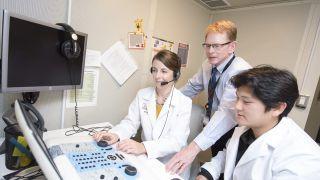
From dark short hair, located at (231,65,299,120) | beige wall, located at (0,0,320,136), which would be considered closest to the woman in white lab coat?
dark short hair, located at (231,65,299,120)

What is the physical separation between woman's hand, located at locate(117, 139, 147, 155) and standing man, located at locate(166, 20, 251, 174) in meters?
0.17

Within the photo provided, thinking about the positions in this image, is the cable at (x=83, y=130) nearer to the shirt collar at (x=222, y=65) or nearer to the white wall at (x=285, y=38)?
the shirt collar at (x=222, y=65)

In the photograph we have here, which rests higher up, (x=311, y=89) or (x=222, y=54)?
(x=222, y=54)

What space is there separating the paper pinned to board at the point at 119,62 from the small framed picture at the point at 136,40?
80 mm

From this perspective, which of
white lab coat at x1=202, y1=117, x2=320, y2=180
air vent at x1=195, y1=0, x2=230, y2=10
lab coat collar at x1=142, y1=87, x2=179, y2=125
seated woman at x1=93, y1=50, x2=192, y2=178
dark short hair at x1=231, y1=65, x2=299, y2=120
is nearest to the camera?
white lab coat at x1=202, y1=117, x2=320, y2=180

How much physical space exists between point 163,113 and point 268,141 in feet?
2.14

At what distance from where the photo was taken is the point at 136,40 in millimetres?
1681

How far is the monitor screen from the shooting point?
874 millimetres

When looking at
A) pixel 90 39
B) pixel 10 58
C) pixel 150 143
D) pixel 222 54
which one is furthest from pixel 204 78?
pixel 10 58

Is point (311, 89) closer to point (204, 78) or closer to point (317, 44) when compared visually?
point (317, 44)

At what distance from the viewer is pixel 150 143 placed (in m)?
1.15

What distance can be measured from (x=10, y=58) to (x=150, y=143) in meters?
0.79

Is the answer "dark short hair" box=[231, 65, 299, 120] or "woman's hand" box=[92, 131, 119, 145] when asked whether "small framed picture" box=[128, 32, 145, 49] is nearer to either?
"woman's hand" box=[92, 131, 119, 145]

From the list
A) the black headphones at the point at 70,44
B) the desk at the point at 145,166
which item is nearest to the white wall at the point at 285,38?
the desk at the point at 145,166
